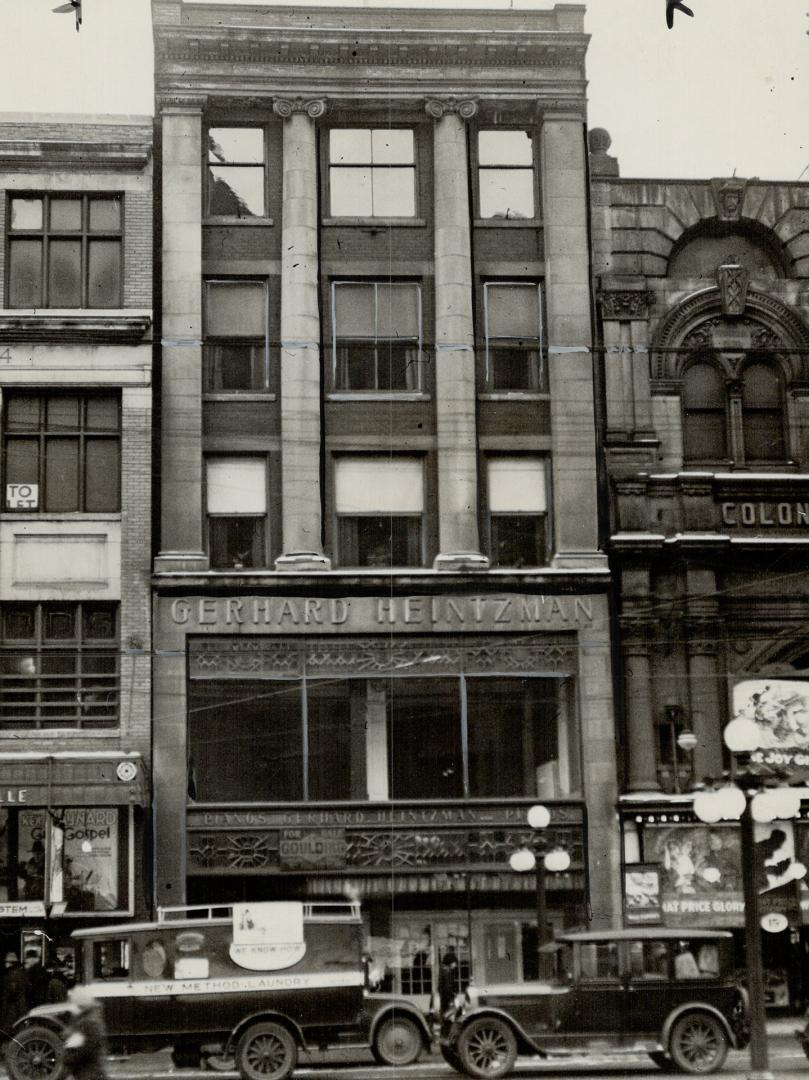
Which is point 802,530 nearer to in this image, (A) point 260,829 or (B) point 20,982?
(A) point 260,829

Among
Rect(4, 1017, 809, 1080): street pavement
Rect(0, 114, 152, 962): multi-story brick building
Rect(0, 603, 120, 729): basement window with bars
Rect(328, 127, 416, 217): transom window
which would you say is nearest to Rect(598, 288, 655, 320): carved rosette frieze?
Rect(328, 127, 416, 217): transom window

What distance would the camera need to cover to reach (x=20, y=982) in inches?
1259

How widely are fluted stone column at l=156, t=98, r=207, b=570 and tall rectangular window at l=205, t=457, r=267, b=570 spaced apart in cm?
58

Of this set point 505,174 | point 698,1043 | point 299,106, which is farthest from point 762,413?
point 698,1043

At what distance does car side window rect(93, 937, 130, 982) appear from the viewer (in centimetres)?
2662

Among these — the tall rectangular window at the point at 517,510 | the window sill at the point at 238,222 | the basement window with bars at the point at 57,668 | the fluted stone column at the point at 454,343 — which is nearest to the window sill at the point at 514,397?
the fluted stone column at the point at 454,343

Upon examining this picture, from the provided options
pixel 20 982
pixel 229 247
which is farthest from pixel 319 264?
pixel 20 982

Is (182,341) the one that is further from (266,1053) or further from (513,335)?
(266,1053)

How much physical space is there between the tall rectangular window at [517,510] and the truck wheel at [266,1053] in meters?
13.8

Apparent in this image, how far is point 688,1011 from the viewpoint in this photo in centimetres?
2625

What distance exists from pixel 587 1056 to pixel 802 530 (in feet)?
47.2

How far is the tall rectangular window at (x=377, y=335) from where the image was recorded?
124ft

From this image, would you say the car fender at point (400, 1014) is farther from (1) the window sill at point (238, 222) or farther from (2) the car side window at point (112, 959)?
(1) the window sill at point (238, 222)

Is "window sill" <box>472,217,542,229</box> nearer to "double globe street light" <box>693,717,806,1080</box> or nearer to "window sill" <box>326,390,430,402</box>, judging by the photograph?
"window sill" <box>326,390,430,402</box>
